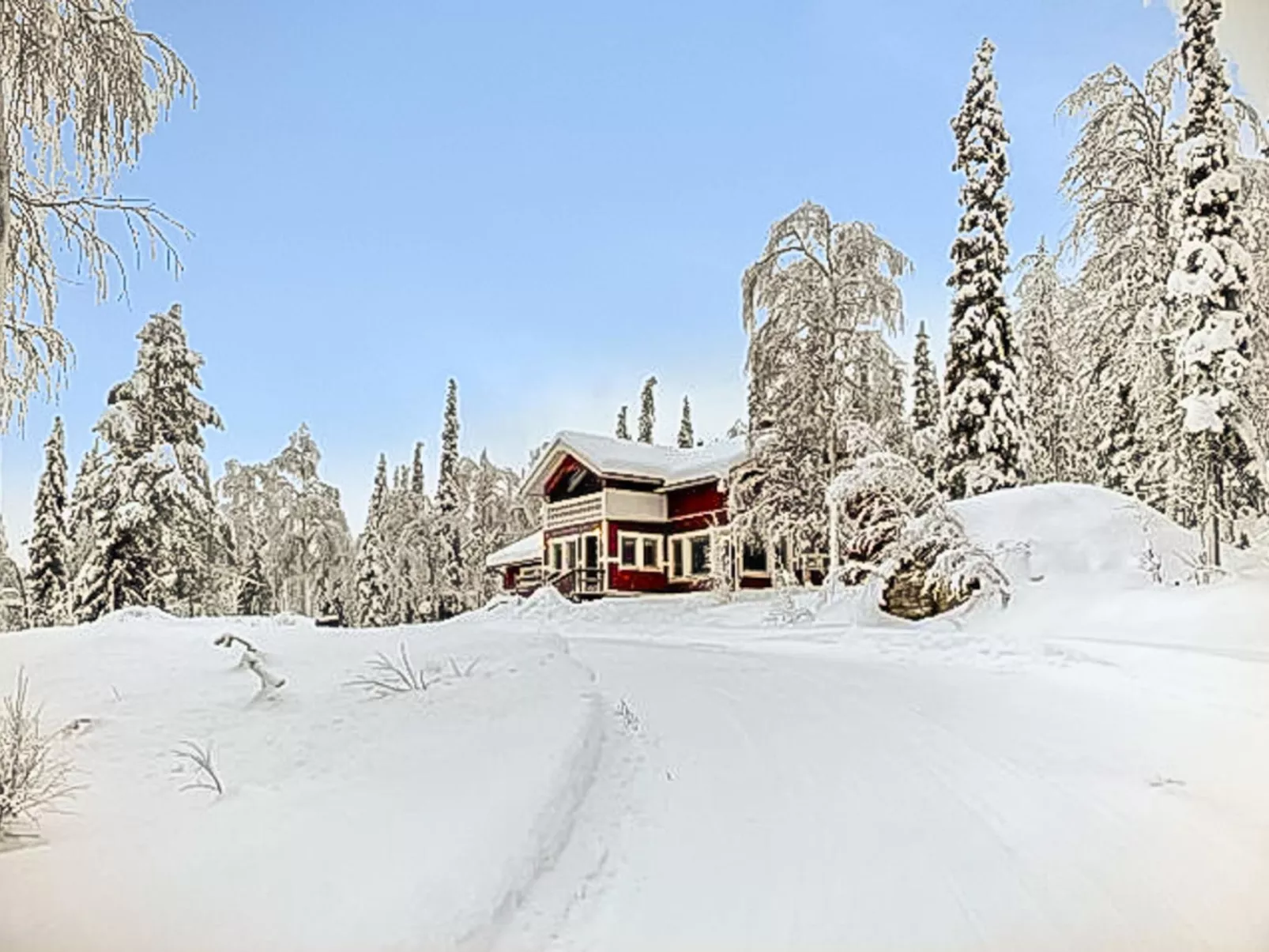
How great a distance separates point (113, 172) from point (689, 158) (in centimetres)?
149

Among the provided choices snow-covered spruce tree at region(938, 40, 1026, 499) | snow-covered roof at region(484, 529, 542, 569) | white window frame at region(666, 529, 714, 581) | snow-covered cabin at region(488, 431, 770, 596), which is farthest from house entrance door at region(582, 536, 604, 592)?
snow-covered spruce tree at region(938, 40, 1026, 499)

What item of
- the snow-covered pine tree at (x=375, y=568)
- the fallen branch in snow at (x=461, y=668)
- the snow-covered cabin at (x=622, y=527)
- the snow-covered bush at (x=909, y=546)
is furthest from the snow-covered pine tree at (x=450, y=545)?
the snow-covered bush at (x=909, y=546)

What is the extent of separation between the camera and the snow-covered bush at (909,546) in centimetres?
538

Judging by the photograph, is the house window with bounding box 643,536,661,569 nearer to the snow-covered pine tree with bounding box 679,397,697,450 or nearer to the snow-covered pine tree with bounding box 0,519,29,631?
the snow-covered pine tree with bounding box 679,397,697,450

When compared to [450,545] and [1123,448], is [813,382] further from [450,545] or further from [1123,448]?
[450,545]

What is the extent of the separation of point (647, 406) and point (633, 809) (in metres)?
2.47

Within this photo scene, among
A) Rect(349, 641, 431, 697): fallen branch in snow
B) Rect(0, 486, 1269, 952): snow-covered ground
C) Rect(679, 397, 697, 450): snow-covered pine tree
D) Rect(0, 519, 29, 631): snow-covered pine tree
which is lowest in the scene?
Rect(0, 486, 1269, 952): snow-covered ground

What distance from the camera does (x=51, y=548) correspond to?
2.29 metres

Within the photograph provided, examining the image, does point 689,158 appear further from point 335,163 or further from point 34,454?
point 34,454

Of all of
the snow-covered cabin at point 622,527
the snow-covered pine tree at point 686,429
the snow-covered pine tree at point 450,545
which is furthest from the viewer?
the snow-covered cabin at point 622,527

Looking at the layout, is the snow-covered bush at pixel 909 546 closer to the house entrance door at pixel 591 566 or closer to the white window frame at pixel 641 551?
the white window frame at pixel 641 551

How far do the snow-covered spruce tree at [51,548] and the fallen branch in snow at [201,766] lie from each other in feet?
2.20

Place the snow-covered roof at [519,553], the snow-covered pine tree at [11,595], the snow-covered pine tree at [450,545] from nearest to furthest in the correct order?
1. the snow-covered pine tree at [11,595]
2. the snow-covered pine tree at [450,545]
3. the snow-covered roof at [519,553]

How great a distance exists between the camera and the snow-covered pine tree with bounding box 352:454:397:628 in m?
3.59
